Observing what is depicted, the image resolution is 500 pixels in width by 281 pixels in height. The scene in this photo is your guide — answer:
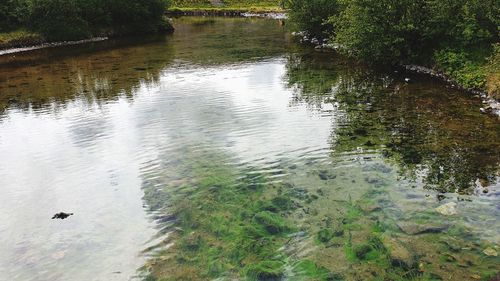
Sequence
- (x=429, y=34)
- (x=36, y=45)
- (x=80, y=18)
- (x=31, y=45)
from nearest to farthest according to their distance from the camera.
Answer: (x=429, y=34)
(x=31, y=45)
(x=36, y=45)
(x=80, y=18)

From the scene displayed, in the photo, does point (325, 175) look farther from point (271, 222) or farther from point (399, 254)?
point (399, 254)

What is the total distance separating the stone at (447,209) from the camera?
12719mm

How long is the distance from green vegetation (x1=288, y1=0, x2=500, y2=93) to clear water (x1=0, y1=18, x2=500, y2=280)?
263 cm

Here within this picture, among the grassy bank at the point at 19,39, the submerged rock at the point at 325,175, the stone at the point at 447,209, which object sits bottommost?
the stone at the point at 447,209

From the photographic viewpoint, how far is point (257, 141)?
1947 cm

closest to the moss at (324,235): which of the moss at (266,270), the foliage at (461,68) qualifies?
the moss at (266,270)

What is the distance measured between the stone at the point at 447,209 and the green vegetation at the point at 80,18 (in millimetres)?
55916

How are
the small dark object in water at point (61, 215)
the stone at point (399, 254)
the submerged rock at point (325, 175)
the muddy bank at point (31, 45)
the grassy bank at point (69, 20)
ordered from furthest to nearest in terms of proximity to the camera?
1. the grassy bank at point (69, 20)
2. the muddy bank at point (31, 45)
3. the submerged rock at point (325, 175)
4. the small dark object in water at point (61, 215)
5. the stone at point (399, 254)

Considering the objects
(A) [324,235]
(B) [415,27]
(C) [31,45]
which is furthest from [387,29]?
(C) [31,45]

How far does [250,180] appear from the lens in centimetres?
1560

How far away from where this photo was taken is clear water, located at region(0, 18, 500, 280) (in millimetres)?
11133

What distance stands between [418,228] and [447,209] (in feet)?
5.34

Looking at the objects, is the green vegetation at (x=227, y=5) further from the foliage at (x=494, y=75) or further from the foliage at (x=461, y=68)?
the foliage at (x=494, y=75)

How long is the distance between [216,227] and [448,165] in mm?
9497
